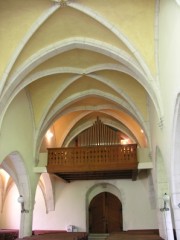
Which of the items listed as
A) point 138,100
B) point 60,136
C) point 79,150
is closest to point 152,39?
point 138,100

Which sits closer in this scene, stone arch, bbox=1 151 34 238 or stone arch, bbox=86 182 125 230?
stone arch, bbox=1 151 34 238

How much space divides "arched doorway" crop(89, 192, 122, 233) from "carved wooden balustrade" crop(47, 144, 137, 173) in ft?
14.4

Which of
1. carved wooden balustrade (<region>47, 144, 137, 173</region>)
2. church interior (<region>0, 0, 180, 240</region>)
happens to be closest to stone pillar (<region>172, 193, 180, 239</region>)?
church interior (<region>0, 0, 180, 240</region>)

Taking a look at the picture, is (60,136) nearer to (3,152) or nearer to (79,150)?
(79,150)

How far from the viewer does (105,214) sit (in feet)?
44.9

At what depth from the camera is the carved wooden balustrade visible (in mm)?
9969

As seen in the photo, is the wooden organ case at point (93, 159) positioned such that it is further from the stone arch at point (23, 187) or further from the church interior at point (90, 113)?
the stone arch at point (23, 187)

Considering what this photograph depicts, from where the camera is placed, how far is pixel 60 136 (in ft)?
45.1

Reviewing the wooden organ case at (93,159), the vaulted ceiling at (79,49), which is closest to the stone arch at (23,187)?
the wooden organ case at (93,159)

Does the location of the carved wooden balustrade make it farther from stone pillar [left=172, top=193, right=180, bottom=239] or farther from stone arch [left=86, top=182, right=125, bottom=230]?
stone arch [left=86, top=182, right=125, bottom=230]

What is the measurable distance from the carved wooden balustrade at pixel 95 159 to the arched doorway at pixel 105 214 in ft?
14.4

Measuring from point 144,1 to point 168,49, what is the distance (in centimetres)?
143

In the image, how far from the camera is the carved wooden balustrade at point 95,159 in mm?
9969

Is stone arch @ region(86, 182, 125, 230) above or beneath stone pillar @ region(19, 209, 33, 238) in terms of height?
above
